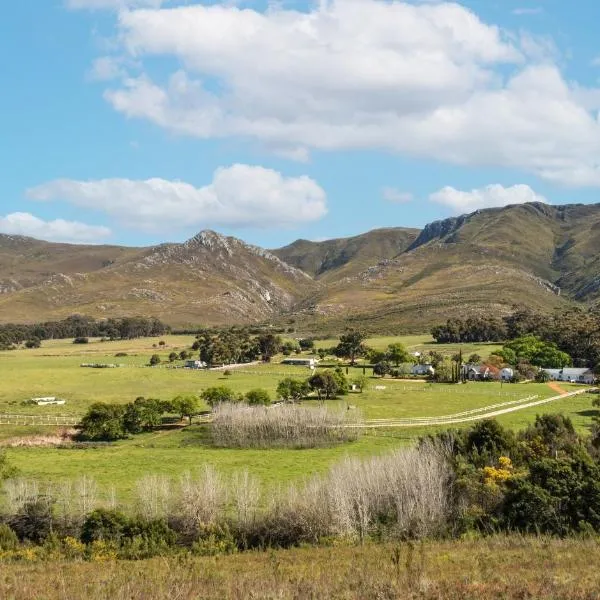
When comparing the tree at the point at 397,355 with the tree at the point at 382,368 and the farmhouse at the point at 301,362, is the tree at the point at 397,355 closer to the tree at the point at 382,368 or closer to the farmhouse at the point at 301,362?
the tree at the point at 382,368

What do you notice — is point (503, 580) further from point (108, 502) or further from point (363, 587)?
point (108, 502)

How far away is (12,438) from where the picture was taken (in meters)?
62.7

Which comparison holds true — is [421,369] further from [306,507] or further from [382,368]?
[306,507]

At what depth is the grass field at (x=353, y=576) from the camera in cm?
1549

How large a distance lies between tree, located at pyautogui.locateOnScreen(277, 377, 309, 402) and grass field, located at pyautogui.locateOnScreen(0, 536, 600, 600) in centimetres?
5607

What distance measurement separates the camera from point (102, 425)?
6575 cm

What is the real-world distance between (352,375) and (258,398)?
126 ft

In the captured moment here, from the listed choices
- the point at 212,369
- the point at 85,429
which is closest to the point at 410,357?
the point at 212,369

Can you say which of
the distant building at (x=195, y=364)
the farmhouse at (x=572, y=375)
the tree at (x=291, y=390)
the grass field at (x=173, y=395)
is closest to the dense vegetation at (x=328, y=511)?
the grass field at (x=173, y=395)

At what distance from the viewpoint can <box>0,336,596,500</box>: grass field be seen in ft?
170

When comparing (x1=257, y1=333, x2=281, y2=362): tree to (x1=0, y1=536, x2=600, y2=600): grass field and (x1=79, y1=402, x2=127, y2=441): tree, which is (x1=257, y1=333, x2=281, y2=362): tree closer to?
(x1=79, y1=402, x2=127, y2=441): tree

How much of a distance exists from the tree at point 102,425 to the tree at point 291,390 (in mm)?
22889

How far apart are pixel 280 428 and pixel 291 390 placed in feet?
65.1

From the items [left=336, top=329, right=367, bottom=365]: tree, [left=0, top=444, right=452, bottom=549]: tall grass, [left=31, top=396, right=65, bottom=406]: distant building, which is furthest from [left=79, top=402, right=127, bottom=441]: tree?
[left=336, top=329, right=367, bottom=365]: tree
